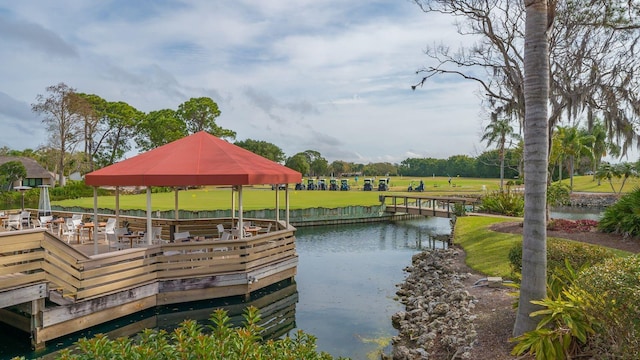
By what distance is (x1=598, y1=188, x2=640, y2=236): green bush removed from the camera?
13.8m

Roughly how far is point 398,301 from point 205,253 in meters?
5.10

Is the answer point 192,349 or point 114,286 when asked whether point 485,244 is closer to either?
point 114,286

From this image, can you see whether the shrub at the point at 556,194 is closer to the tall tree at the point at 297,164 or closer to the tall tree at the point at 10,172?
the tall tree at the point at 10,172

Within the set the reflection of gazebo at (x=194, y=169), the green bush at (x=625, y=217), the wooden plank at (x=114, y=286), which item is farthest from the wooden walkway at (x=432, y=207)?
the wooden plank at (x=114, y=286)

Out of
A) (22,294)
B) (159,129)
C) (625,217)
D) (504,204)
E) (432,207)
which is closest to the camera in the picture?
(22,294)

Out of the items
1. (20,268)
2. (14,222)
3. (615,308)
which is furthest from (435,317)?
(14,222)

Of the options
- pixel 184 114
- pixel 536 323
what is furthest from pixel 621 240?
pixel 184 114

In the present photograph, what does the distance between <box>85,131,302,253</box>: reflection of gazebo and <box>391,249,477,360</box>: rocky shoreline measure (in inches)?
189

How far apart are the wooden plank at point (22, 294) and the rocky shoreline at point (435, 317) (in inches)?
252

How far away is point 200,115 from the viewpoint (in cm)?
6381

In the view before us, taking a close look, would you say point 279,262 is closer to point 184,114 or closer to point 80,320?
point 80,320

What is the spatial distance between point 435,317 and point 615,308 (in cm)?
505

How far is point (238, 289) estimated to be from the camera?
36.1 ft

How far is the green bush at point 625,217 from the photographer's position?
13.8 metres
